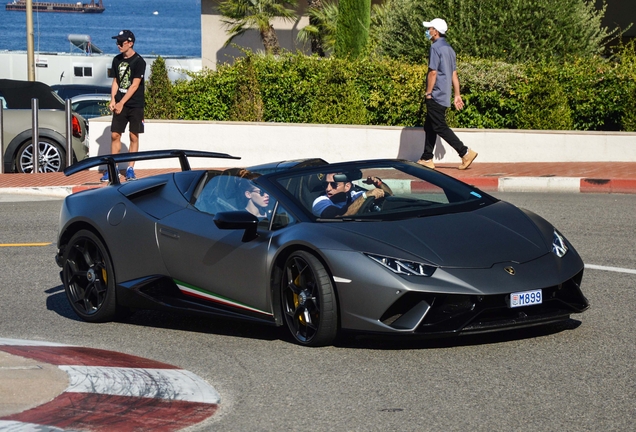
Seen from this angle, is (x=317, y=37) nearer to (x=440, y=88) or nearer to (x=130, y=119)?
(x=440, y=88)

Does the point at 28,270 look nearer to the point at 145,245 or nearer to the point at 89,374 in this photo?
the point at 145,245

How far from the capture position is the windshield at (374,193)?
6.63 metres

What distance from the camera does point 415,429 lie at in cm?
467

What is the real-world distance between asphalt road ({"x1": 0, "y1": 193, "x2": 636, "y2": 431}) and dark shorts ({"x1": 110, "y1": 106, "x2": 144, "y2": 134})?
654 cm

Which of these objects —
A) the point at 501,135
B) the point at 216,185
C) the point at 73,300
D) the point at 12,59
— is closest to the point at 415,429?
the point at 216,185

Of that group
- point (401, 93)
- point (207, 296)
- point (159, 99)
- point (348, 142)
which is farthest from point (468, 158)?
point (207, 296)

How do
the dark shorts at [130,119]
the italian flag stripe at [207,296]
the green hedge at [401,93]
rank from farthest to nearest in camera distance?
A: 1. the green hedge at [401,93]
2. the dark shorts at [130,119]
3. the italian flag stripe at [207,296]

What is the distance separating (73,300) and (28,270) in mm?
1904

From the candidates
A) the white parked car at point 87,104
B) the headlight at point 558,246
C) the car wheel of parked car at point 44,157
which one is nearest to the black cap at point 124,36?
the car wheel of parked car at point 44,157

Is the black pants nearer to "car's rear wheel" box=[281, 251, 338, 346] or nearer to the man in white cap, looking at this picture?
the man in white cap

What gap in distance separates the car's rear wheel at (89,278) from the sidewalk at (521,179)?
7.38 m

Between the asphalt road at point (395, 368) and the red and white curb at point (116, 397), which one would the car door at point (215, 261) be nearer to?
the asphalt road at point (395, 368)

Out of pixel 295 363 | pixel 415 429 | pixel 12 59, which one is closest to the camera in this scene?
pixel 415 429

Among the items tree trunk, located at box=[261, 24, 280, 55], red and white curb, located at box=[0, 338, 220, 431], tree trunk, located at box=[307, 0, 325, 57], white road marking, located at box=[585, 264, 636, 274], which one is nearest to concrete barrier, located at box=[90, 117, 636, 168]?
white road marking, located at box=[585, 264, 636, 274]
